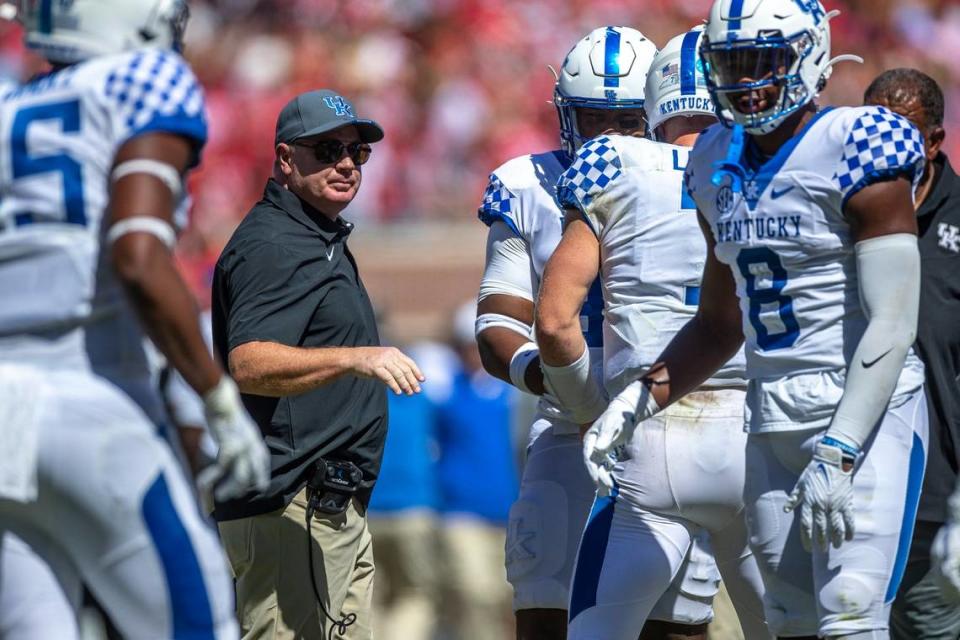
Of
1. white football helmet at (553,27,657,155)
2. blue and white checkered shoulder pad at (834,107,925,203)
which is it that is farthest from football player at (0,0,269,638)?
white football helmet at (553,27,657,155)

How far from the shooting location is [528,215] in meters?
4.62

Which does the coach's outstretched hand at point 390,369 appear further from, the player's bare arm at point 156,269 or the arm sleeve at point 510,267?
the player's bare arm at point 156,269

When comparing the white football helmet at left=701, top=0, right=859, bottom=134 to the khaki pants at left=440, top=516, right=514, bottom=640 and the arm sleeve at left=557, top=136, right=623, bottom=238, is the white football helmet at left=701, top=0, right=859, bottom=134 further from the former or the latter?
the khaki pants at left=440, top=516, right=514, bottom=640

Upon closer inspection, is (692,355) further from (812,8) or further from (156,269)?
(156,269)

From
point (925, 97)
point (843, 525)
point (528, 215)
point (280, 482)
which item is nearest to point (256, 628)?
point (280, 482)

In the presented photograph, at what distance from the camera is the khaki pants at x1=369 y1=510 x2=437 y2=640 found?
8.36 m

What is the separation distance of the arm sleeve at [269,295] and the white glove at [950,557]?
1930mm

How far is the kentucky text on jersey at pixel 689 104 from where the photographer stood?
445 centimetres

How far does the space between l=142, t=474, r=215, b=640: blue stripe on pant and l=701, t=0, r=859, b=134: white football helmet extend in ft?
5.35

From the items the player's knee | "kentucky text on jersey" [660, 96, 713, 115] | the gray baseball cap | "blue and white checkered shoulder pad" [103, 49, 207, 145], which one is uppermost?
"blue and white checkered shoulder pad" [103, 49, 207, 145]

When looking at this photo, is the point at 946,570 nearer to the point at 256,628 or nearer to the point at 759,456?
the point at 759,456

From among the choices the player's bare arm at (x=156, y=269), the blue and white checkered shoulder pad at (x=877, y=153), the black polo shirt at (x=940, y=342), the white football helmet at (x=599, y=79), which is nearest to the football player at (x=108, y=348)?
the player's bare arm at (x=156, y=269)

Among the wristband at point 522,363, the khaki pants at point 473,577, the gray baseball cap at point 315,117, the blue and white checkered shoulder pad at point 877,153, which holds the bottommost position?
the khaki pants at point 473,577

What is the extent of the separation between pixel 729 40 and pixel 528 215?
1.12 meters
